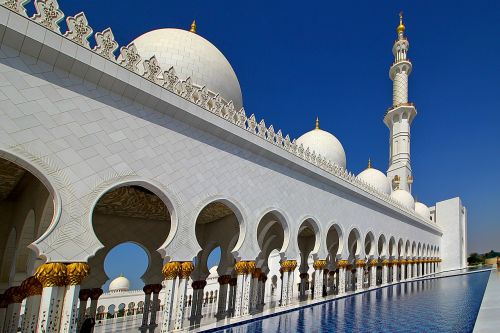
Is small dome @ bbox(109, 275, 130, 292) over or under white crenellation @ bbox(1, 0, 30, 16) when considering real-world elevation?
under

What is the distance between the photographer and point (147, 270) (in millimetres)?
10031

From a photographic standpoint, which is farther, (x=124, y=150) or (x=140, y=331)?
(x=140, y=331)

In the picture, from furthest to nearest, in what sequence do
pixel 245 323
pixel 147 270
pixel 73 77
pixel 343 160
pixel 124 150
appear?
pixel 343 160
pixel 147 270
pixel 245 323
pixel 124 150
pixel 73 77

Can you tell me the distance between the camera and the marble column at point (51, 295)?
500 cm

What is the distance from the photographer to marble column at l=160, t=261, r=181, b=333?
22.0ft

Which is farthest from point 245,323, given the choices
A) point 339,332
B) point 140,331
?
point 140,331

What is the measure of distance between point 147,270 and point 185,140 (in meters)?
4.63

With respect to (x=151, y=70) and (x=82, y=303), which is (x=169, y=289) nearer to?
(x=82, y=303)

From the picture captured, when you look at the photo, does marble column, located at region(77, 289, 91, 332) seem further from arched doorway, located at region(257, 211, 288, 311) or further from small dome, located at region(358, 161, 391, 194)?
small dome, located at region(358, 161, 391, 194)

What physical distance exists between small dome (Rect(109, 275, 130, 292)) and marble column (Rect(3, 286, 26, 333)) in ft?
35.8

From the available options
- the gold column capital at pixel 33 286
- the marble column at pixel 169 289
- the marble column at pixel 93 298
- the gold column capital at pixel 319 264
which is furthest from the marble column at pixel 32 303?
the gold column capital at pixel 319 264

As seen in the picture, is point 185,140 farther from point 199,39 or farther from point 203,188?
point 199,39

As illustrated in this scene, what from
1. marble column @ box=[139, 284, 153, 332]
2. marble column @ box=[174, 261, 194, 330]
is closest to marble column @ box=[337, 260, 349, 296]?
marble column @ box=[139, 284, 153, 332]

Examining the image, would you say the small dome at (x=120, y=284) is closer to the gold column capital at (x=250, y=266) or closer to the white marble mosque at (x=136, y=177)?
the white marble mosque at (x=136, y=177)
